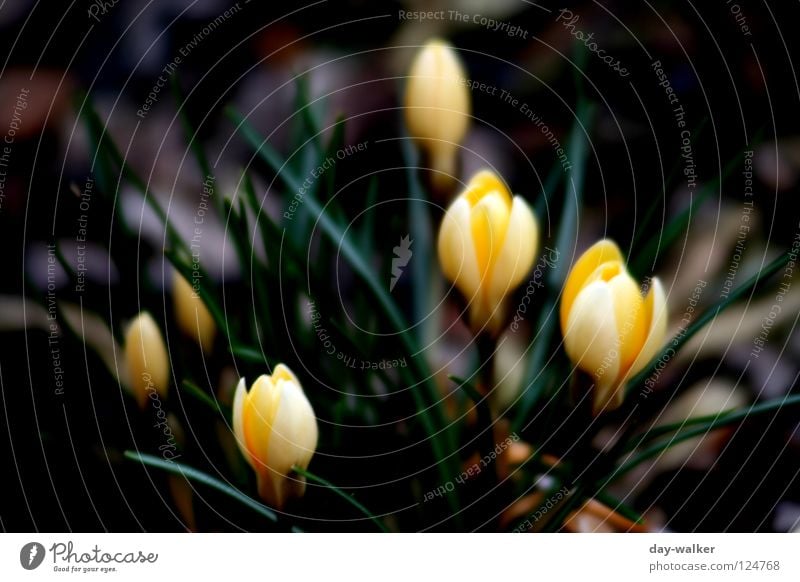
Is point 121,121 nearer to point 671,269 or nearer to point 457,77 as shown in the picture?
point 457,77
